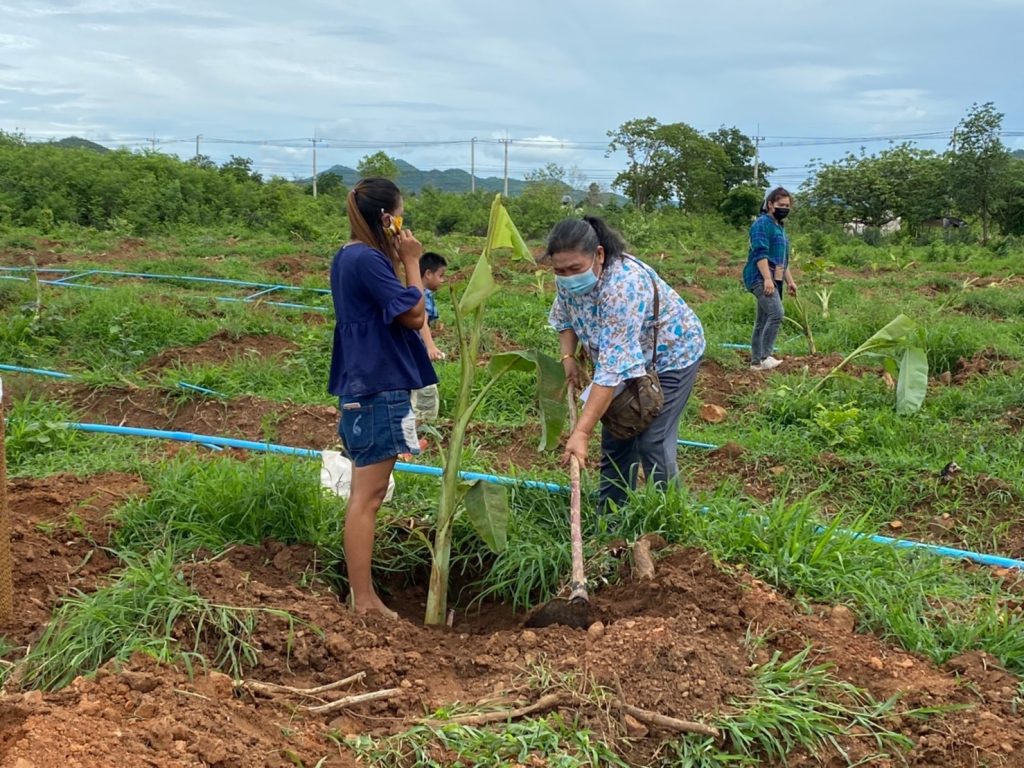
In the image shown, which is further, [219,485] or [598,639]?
[219,485]

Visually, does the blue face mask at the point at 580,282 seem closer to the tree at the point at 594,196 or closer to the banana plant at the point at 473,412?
the banana plant at the point at 473,412

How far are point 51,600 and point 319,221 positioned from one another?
18794 mm

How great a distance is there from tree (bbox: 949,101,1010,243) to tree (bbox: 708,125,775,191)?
8.73m

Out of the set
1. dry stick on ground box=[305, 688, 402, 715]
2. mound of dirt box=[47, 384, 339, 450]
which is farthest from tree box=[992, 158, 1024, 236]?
dry stick on ground box=[305, 688, 402, 715]

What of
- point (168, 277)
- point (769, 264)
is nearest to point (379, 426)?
point (769, 264)

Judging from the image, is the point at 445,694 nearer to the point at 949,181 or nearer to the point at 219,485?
the point at 219,485

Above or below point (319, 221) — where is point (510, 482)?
below

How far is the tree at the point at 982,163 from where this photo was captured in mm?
21969

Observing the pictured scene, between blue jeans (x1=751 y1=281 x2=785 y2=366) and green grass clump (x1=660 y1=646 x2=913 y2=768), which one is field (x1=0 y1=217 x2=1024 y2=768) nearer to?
green grass clump (x1=660 y1=646 x2=913 y2=768)

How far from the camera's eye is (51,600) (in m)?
3.28

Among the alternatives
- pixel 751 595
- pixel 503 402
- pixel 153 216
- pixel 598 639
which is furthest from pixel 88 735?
pixel 153 216

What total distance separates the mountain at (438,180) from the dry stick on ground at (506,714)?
34247 millimetres

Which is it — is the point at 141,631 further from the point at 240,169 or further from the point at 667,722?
the point at 240,169

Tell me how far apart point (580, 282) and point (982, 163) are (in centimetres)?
2215
